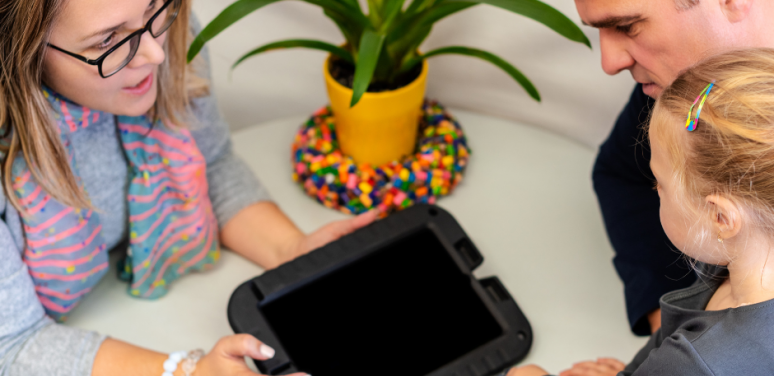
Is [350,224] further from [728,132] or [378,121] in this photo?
[728,132]

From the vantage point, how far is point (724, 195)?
546mm

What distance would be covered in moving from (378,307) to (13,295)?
0.43 meters

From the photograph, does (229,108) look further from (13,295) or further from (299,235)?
(13,295)

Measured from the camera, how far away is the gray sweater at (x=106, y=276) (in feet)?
2.41

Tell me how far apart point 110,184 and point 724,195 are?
2.40ft

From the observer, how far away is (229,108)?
132cm

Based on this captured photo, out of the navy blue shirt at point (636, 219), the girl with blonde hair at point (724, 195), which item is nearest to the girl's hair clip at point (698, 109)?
the girl with blonde hair at point (724, 195)

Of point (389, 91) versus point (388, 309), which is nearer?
point (388, 309)

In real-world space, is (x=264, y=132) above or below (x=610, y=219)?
above

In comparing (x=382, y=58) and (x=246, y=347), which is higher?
(x=382, y=58)

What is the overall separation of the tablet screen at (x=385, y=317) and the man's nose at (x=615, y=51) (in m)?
0.32

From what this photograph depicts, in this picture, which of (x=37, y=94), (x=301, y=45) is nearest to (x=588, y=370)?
(x=301, y=45)

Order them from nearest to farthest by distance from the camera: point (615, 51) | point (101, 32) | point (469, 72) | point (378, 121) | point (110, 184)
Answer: point (101, 32)
point (615, 51)
point (110, 184)
point (378, 121)
point (469, 72)

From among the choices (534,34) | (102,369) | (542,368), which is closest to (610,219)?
(542,368)
